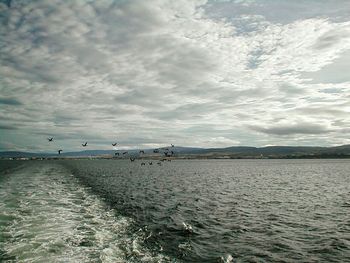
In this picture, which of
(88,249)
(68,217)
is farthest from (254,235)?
(68,217)

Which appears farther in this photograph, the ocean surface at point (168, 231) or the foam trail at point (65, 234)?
the ocean surface at point (168, 231)

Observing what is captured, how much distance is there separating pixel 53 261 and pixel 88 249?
2.53m

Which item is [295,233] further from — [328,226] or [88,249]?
[88,249]

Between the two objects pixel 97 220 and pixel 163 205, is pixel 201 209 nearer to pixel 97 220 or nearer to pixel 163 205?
pixel 163 205

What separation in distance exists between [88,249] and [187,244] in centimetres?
655

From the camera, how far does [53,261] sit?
15633 mm

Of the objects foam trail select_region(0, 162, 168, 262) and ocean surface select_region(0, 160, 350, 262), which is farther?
ocean surface select_region(0, 160, 350, 262)

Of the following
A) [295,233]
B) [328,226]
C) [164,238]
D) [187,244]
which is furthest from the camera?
[328,226]

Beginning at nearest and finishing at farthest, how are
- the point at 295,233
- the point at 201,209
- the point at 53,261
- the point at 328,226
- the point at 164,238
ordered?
the point at 53,261 → the point at 164,238 → the point at 295,233 → the point at 328,226 → the point at 201,209

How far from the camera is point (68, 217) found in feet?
85.5

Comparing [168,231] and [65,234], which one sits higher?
[65,234]

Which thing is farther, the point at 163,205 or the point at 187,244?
the point at 163,205

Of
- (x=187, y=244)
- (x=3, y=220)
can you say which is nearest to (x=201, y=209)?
(x=187, y=244)

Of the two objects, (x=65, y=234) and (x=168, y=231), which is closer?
(x=65, y=234)
